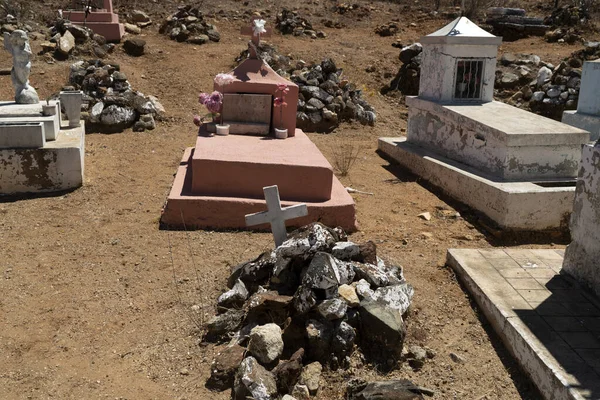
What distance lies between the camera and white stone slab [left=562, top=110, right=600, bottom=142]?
853cm

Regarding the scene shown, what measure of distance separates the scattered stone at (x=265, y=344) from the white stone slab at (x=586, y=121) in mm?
6699

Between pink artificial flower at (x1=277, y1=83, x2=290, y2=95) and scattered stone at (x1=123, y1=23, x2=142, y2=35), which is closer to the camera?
pink artificial flower at (x1=277, y1=83, x2=290, y2=95)

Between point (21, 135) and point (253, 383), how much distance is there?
5.15 meters

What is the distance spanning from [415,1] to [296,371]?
2220 cm

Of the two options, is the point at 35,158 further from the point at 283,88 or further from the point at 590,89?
the point at 590,89

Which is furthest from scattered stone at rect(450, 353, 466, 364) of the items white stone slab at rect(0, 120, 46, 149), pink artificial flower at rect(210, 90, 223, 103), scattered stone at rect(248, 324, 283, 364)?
white stone slab at rect(0, 120, 46, 149)

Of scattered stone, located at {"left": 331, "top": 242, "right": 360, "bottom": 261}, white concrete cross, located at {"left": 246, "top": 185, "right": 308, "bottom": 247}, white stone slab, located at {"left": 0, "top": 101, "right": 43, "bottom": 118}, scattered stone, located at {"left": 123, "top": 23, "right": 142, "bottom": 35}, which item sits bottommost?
scattered stone, located at {"left": 331, "top": 242, "right": 360, "bottom": 261}

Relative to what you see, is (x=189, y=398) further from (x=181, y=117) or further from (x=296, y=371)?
(x=181, y=117)

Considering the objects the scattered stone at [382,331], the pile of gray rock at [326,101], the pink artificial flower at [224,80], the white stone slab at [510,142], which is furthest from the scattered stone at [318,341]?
the pile of gray rock at [326,101]

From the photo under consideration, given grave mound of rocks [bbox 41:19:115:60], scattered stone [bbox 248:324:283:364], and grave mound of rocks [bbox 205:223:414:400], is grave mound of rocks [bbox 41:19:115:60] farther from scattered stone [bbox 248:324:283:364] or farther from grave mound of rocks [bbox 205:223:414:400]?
scattered stone [bbox 248:324:283:364]

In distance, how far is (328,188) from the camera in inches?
252

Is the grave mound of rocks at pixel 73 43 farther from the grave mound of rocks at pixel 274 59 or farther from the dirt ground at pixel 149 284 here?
the dirt ground at pixel 149 284

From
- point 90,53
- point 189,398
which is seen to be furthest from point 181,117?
point 189,398

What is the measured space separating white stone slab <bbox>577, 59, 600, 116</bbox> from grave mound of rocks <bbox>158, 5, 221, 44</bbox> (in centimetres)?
1018
